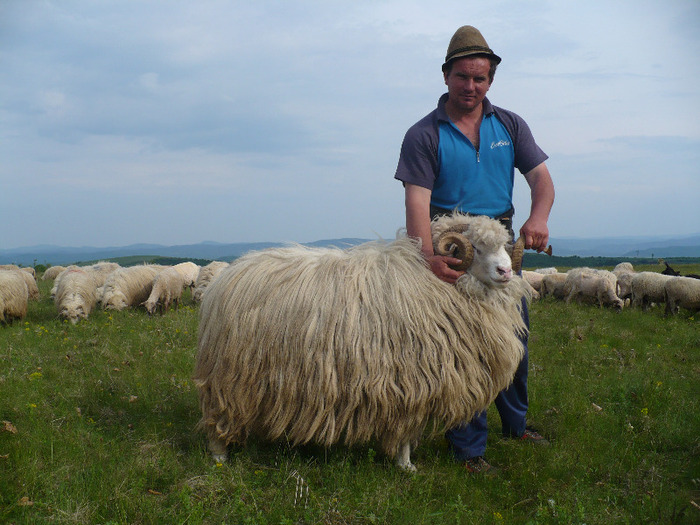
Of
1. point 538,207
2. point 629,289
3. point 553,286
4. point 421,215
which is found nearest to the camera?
point 421,215

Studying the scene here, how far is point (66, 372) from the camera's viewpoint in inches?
251

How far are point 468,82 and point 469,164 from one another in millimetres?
626

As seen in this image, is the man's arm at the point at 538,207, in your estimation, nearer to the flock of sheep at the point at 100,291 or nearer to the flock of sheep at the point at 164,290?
the flock of sheep at the point at 164,290

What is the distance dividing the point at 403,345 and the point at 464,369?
1.69ft

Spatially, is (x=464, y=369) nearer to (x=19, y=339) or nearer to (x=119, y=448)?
(x=119, y=448)

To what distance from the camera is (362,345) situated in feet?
12.4

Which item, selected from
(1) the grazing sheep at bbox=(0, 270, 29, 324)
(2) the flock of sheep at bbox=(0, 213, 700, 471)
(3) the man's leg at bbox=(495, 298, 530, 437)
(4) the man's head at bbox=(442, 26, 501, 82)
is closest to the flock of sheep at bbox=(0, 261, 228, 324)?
(1) the grazing sheep at bbox=(0, 270, 29, 324)

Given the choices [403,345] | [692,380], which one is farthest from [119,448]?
[692,380]

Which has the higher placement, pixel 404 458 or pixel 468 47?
pixel 468 47

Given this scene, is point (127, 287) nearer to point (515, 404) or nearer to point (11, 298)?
point (11, 298)

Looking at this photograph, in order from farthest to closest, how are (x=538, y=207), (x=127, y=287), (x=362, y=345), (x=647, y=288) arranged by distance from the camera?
1. (x=127, y=287)
2. (x=647, y=288)
3. (x=538, y=207)
4. (x=362, y=345)

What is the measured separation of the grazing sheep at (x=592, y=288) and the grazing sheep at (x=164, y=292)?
1130 centimetres

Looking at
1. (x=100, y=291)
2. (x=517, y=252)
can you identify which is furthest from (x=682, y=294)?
(x=100, y=291)

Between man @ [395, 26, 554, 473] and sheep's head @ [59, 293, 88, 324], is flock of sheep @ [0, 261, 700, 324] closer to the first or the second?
sheep's head @ [59, 293, 88, 324]
